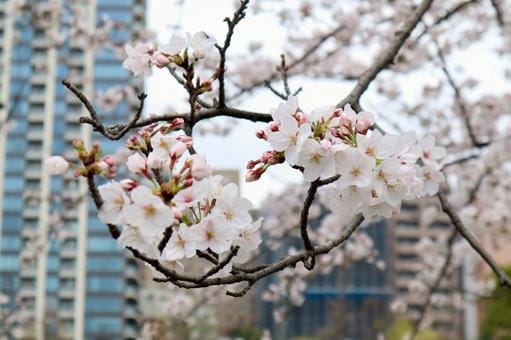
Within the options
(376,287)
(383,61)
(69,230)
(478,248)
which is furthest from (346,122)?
(376,287)

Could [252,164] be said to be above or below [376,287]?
above

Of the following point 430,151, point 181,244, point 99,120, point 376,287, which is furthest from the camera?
point 376,287

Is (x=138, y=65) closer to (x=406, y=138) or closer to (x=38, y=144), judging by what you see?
(x=406, y=138)

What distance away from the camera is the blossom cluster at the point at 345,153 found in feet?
3.96

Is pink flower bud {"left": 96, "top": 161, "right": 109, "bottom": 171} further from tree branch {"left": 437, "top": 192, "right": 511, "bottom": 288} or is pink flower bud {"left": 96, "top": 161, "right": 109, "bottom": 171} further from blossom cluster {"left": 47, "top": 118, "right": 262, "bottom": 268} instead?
tree branch {"left": 437, "top": 192, "right": 511, "bottom": 288}

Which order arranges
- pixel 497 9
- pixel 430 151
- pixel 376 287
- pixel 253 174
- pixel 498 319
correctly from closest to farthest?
pixel 253 174, pixel 430 151, pixel 497 9, pixel 498 319, pixel 376 287

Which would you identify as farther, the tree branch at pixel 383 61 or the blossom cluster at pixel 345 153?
the tree branch at pixel 383 61

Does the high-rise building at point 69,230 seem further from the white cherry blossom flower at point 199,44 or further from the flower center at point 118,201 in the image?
the flower center at point 118,201

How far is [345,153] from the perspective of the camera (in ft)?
3.96

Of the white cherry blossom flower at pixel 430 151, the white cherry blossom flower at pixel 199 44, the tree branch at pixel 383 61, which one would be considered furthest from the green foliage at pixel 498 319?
the white cherry blossom flower at pixel 199 44

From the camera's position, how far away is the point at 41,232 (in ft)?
26.0

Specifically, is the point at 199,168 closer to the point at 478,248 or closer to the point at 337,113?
the point at 337,113

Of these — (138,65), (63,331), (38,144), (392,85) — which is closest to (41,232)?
(392,85)

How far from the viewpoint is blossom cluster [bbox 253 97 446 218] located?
121cm
